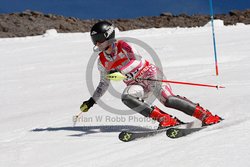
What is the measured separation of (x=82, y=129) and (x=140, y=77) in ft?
4.96

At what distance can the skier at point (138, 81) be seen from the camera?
5293 millimetres

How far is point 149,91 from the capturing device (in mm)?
5609

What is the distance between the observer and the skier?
5293 millimetres

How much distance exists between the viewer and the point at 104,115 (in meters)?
7.31

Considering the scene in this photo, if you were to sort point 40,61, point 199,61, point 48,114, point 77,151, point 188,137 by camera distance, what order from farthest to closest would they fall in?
point 40,61 → point 199,61 → point 48,114 → point 77,151 → point 188,137

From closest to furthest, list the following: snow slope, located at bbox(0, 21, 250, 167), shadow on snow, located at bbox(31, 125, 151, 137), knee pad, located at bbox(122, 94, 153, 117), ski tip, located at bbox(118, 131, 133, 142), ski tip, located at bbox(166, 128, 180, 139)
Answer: snow slope, located at bbox(0, 21, 250, 167), ski tip, located at bbox(166, 128, 180, 139), ski tip, located at bbox(118, 131, 133, 142), knee pad, located at bbox(122, 94, 153, 117), shadow on snow, located at bbox(31, 125, 151, 137)

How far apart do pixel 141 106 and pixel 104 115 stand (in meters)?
2.18

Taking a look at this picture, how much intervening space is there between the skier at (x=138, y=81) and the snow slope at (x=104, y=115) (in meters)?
0.50

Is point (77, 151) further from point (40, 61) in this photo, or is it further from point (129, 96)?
point (40, 61)

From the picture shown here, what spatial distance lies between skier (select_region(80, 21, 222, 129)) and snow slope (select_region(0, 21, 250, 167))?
50 centimetres

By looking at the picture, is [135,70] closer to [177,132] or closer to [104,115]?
[177,132]

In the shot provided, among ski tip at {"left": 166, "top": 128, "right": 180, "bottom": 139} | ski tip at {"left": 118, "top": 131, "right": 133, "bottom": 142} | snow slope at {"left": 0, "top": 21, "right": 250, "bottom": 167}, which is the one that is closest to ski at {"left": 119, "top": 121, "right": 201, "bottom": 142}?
ski tip at {"left": 118, "top": 131, "right": 133, "bottom": 142}

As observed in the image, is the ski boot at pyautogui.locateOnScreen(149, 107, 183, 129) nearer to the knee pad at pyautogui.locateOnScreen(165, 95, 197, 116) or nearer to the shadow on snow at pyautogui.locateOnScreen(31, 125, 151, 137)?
the knee pad at pyautogui.locateOnScreen(165, 95, 197, 116)

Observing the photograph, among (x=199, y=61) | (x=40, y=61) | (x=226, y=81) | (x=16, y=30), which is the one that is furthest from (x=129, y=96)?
(x=16, y=30)
